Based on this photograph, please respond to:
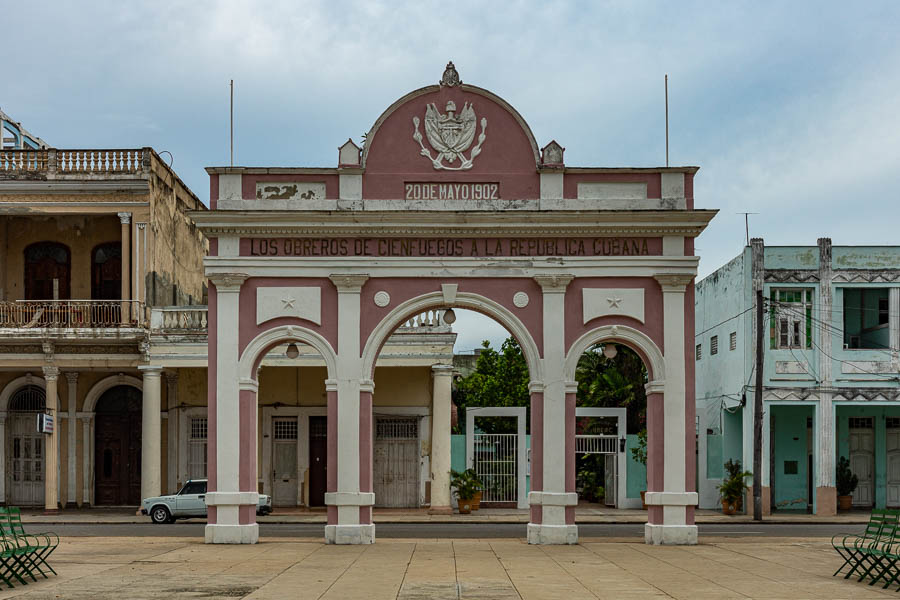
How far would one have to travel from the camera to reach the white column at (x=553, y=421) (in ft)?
62.4

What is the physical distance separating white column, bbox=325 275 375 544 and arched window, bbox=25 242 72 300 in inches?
534

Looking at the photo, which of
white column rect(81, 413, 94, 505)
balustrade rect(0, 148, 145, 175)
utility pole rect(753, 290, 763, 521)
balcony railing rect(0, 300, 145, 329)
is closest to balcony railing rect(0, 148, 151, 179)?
balustrade rect(0, 148, 145, 175)

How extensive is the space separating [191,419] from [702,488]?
14.7 m

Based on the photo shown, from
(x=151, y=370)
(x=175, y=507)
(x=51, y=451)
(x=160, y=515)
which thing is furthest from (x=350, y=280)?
(x=51, y=451)

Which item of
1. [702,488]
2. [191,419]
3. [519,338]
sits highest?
[519,338]

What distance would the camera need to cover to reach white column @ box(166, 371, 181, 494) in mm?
29734

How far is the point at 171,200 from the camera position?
1183 inches

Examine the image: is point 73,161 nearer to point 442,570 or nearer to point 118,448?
point 118,448

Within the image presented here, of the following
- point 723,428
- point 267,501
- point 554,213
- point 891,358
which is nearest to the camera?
point 554,213

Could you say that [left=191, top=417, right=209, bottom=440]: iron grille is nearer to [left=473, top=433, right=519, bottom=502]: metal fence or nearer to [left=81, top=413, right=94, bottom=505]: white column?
[left=81, top=413, right=94, bottom=505]: white column

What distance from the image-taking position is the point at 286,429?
3016cm

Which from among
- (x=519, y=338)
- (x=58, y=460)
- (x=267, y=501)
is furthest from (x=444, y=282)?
(x=58, y=460)

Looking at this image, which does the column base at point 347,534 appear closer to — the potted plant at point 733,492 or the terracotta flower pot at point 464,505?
the terracotta flower pot at point 464,505

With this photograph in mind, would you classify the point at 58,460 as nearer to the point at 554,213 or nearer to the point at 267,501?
the point at 267,501
